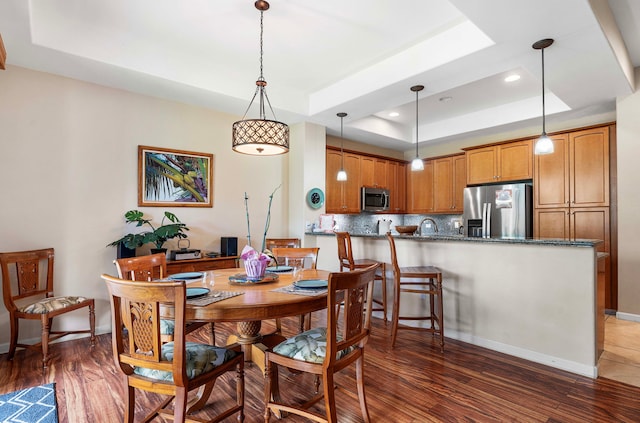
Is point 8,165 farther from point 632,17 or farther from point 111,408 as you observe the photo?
point 632,17

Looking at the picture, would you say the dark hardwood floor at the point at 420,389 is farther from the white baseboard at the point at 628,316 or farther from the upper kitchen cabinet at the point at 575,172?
the upper kitchen cabinet at the point at 575,172

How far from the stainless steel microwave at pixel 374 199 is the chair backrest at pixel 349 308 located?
3.90 metres

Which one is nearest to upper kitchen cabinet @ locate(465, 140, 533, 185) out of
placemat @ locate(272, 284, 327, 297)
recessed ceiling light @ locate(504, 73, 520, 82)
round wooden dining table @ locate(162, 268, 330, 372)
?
recessed ceiling light @ locate(504, 73, 520, 82)

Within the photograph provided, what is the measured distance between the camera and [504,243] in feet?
9.72

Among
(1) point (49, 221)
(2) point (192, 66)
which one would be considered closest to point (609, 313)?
(2) point (192, 66)

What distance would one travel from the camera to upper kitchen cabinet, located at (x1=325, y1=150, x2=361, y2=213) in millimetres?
5363

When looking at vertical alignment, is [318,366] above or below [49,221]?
below

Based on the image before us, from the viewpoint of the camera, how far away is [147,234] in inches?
132

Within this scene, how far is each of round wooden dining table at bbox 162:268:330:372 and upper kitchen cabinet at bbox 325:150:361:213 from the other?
293 cm

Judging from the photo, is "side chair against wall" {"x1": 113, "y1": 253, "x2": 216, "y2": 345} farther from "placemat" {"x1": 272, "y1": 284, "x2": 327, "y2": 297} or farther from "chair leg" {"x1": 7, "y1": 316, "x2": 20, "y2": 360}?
"chair leg" {"x1": 7, "y1": 316, "x2": 20, "y2": 360}

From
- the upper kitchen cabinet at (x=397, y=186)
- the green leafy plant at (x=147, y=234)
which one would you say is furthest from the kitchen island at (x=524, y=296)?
the upper kitchen cabinet at (x=397, y=186)

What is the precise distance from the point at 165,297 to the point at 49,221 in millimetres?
2674

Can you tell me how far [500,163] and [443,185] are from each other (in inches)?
44.2

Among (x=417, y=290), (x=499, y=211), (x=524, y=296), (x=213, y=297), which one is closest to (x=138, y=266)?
(x=213, y=297)
